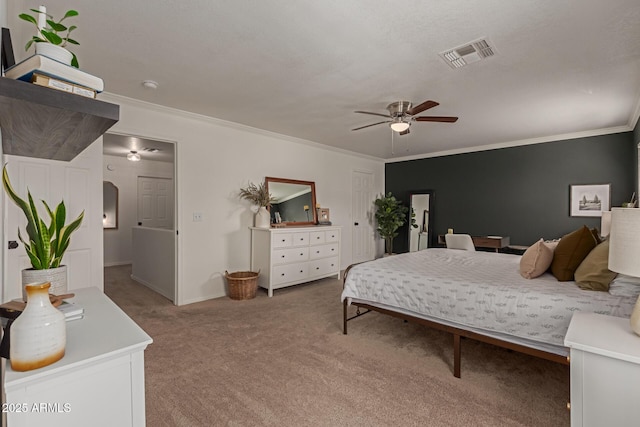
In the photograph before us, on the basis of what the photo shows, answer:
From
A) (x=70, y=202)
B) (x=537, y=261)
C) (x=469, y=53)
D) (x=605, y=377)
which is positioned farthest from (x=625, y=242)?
(x=70, y=202)

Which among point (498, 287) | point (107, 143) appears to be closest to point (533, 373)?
point (498, 287)

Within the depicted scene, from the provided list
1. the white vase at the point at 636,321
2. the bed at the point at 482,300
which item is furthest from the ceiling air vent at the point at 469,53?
the white vase at the point at 636,321

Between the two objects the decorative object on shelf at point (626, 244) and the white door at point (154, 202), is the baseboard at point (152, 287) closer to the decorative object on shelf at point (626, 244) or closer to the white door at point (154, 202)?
the white door at point (154, 202)

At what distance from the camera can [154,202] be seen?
7230 millimetres

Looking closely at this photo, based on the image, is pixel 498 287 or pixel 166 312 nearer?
pixel 498 287

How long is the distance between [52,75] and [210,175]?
11.2ft

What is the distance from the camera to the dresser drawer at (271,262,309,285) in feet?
14.2

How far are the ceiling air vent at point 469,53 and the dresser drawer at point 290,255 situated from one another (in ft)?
10.0

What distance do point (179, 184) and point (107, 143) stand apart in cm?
255

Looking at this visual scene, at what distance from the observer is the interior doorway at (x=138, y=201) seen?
4882 millimetres

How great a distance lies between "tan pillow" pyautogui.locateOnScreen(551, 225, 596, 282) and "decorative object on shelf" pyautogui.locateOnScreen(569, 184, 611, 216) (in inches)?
125

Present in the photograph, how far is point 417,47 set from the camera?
2.31 m

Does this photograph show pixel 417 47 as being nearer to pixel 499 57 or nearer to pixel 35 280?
pixel 499 57

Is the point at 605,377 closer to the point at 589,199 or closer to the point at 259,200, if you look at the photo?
the point at 259,200
